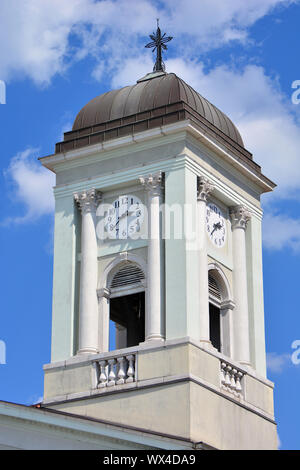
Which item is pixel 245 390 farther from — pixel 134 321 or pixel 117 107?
pixel 117 107

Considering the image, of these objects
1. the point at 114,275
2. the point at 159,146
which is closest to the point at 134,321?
the point at 114,275

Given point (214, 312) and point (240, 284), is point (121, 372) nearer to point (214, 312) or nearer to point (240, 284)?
point (214, 312)

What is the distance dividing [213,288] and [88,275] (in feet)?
11.2

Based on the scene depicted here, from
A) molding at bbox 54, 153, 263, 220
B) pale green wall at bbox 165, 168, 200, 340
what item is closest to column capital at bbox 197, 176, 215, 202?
molding at bbox 54, 153, 263, 220

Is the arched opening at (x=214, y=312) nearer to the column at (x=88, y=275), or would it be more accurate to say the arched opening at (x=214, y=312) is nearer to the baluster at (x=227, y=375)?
the baluster at (x=227, y=375)

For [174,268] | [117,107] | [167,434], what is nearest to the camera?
[167,434]

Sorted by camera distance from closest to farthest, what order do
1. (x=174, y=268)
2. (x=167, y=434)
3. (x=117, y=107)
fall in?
1. (x=167, y=434)
2. (x=174, y=268)
3. (x=117, y=107)

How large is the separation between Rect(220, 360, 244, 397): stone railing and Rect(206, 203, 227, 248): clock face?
3.55 meters

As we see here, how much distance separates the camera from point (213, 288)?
39.0 meters

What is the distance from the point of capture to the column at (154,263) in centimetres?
3672

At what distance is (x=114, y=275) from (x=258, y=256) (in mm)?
4384

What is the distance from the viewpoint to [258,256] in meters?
40.4

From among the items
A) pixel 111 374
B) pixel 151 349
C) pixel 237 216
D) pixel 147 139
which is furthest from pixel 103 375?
pixel 147 139

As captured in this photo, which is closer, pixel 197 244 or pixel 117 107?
pixel 197 244
